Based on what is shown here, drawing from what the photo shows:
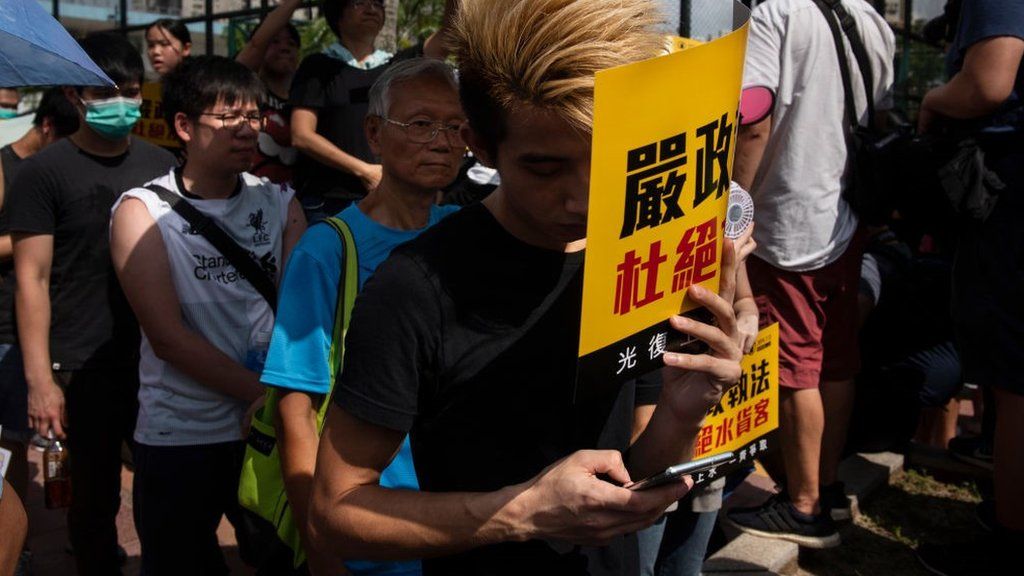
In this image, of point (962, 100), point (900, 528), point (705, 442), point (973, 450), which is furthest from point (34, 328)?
point (973, 450)

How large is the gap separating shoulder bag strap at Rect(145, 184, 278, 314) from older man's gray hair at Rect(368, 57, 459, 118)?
0.76m

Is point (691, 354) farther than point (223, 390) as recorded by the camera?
No

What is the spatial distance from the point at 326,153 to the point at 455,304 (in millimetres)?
2886

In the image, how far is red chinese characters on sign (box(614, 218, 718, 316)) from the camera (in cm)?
120

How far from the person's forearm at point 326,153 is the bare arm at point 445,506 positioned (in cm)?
277

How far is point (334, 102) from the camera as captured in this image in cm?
424

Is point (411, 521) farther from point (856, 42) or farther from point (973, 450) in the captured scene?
point (973, 450)

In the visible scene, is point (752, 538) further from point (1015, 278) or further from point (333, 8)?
point (333, 8)

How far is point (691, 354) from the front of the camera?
139cm

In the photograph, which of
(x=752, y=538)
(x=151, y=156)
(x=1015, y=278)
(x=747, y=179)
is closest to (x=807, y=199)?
(x=747, y=179)

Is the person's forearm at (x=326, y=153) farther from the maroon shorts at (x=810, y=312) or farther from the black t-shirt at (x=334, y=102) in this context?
the maroon shorts at (x=810, y=312)

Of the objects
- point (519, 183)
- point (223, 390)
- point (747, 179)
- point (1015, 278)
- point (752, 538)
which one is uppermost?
point (519, 183)

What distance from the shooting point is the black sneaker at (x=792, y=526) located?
3.47 metres

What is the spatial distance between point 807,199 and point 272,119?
2724 millimetres
